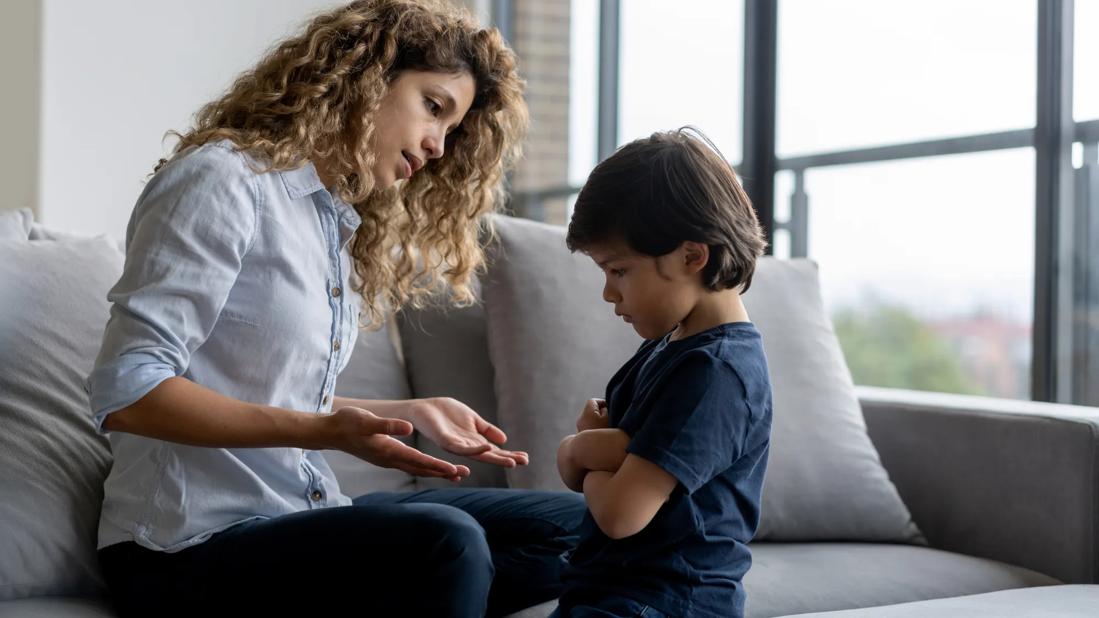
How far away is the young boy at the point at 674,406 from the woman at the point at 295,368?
0.54ft

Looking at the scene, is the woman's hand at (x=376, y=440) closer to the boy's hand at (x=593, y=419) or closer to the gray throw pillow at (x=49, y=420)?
the boy's hand at (x=593, y=419)

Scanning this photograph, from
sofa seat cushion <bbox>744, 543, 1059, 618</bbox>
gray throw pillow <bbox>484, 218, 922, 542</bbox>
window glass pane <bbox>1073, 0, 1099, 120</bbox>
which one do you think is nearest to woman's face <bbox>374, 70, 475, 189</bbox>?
gray throw pillow <bbox>484, 218, 922, 542</bbox>

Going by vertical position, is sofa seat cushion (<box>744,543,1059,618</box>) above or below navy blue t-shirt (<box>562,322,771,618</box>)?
below

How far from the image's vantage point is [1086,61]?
221cm

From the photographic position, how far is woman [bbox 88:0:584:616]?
3.92 feet

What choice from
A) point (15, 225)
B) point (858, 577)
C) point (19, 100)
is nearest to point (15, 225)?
point (15, 225)

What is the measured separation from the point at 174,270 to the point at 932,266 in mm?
1880

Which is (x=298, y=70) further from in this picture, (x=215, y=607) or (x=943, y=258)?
(x=943, y=258)

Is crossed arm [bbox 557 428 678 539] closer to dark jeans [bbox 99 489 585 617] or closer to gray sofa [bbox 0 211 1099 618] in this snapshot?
dark jeans [bbox 99 489 585 617]

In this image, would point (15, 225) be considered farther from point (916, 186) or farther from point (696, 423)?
point (916, 186)

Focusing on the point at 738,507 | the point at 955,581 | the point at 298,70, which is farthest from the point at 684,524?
the point at 298,70

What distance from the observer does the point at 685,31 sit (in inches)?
130

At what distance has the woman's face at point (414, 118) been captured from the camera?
1.51 m

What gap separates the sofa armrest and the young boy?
2.40 feet
